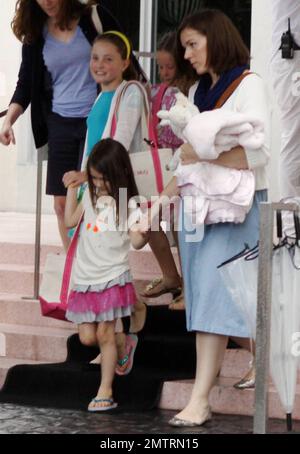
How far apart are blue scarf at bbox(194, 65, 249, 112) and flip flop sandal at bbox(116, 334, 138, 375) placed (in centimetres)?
136

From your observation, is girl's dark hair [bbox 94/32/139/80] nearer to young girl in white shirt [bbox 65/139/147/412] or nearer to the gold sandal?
young girl in white shirt [bbox 65/139/147/412]

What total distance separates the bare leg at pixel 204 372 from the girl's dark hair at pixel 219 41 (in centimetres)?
124

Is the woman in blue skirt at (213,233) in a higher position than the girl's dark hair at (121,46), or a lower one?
lower

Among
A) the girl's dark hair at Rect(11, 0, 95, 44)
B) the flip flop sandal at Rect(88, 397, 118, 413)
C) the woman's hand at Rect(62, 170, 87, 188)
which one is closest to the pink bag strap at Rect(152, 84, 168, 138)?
the girl's dark hair at Rect(11, 0, 95, 44)

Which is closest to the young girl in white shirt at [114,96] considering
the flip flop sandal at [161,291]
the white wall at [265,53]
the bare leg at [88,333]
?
the bare leg at [88,333]

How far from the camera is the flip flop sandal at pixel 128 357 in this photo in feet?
22.2

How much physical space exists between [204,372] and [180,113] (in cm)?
119

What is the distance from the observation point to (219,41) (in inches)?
238

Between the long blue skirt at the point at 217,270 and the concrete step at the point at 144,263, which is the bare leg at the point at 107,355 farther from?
the concrete step at the point at 144,263

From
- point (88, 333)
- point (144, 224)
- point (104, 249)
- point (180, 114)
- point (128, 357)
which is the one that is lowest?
point (128, 357)

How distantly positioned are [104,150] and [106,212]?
31 centimetres

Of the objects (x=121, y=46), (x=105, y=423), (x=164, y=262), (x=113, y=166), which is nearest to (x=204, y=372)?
(x=105, y=423)

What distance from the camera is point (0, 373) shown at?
719 centimetres

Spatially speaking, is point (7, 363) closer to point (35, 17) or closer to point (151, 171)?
point (151, 171)
